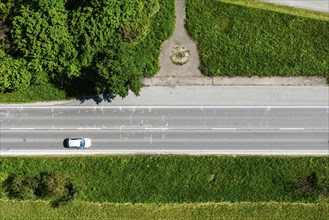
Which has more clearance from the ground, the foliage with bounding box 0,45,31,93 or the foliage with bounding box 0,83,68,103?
the foliage with bounding box 0,45,31,93

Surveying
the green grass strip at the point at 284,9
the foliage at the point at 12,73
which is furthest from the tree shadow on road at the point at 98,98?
the green grass strip at the point at 284,9

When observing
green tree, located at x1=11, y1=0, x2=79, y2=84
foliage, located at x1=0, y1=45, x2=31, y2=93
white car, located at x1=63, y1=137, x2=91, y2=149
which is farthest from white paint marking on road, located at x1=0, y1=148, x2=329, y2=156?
green tree, located at x1=11, y1=0, x2=79, y2=84

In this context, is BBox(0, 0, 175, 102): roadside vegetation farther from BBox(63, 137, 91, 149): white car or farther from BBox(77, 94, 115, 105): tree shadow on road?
BBox(63, 137, 91, 149): white car

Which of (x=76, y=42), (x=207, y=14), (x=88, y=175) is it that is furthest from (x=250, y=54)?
(x=88, y=175)

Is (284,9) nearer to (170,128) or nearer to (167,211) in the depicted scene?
(170,128)

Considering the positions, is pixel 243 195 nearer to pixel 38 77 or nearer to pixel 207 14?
pixel 207 14

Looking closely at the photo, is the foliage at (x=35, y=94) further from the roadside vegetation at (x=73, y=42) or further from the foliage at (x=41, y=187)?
the foliage at (x=41, y=187)
